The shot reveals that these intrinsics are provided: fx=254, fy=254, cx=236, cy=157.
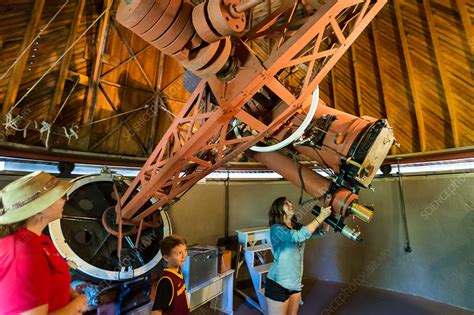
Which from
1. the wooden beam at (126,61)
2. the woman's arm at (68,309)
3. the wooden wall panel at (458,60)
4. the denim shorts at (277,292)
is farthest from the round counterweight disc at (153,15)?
the wooden wall panel at (458,60)

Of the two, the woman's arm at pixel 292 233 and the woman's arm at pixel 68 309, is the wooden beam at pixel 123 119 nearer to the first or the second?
the woman's arm at pixel 292 233

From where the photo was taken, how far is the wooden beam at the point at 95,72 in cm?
339

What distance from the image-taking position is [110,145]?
4062 millimetres

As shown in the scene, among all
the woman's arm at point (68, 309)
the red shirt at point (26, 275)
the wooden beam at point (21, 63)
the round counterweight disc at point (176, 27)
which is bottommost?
the woman's arm at point (68, 309)

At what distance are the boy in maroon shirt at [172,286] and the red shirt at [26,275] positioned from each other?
0.69 metres

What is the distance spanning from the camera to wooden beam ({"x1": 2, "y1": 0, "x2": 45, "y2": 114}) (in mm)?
2676

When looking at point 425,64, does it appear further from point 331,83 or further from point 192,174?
point 192,174

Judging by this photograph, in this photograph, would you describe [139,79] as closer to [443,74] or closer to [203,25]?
[203,25]

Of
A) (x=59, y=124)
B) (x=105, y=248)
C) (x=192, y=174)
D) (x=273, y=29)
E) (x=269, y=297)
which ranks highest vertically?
(x=273, y=29)

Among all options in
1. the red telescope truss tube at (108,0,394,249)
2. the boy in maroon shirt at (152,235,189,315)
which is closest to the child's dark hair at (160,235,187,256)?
the boy in maroon shirt at (152,235,189,315)

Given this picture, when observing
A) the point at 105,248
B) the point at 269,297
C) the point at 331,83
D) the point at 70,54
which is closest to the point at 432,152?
the point at 331,83

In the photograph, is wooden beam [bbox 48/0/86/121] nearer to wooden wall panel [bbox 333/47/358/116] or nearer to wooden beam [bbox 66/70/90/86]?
wooden beam [bbox 66/70/90/86]

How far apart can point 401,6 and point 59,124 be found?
199 inches

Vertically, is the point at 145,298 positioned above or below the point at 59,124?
below
